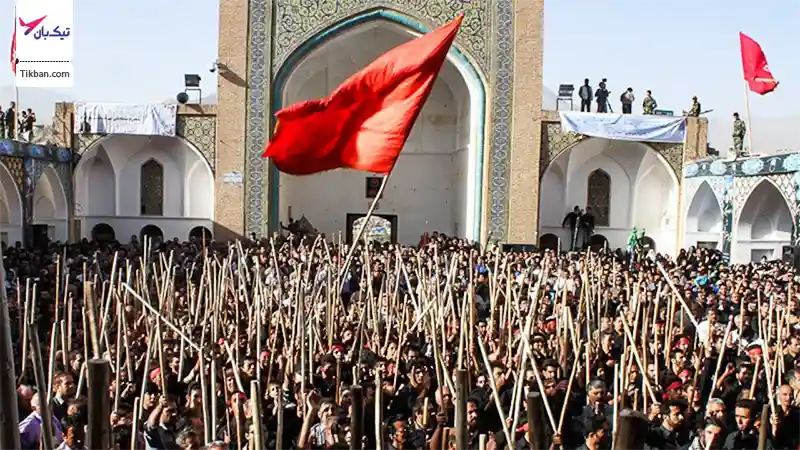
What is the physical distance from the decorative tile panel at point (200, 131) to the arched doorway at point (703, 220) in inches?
438

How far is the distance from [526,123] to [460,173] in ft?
10.8

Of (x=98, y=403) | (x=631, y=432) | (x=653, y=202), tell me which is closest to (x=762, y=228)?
(x=653, y=202)

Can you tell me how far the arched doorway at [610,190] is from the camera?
69.0 ft

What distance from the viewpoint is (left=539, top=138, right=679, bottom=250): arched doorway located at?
2103cm

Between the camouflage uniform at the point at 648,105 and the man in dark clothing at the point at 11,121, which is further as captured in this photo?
the camouflage uniform at the point at 648,105

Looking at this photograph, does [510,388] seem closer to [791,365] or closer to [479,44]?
[791,365]

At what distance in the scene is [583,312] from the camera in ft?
27.4

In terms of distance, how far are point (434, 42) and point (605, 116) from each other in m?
14.2

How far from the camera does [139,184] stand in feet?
68.7

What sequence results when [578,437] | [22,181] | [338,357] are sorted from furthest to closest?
[22,181], [338,357], [578,437]

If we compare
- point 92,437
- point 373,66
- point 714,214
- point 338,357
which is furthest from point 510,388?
point 714,214

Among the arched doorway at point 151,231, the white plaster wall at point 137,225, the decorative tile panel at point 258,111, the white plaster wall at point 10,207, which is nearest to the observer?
the white plaster wall at point 10,207

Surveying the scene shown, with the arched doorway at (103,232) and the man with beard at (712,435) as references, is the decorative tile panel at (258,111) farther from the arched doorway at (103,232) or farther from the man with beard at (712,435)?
the man with beard at (712,435)

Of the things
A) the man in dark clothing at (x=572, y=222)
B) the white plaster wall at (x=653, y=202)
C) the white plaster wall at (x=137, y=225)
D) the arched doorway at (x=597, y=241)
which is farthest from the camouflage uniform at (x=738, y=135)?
the white plaster wall at (x=137, y=225)
